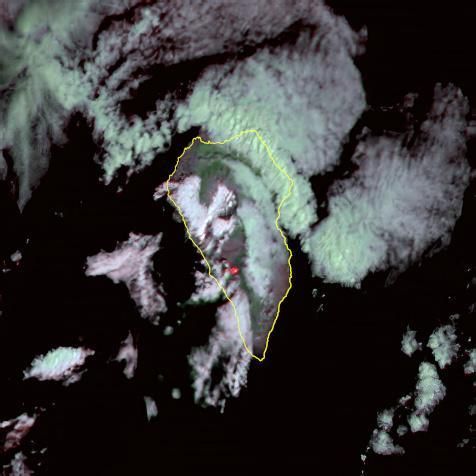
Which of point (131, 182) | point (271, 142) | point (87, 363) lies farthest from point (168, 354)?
point (271, 142)

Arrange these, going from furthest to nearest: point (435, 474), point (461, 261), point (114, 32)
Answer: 1. point (435, 474)
2. point (461, 261)
3. point (114, 32)

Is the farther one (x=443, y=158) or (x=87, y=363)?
(x=87, y=363)

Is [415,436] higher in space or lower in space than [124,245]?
→ lower

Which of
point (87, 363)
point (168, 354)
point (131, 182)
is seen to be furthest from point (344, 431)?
point (131, 182)

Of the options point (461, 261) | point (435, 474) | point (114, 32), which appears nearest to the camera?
point (114, 32)

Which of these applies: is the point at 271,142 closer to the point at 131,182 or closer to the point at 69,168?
the point at 131,182

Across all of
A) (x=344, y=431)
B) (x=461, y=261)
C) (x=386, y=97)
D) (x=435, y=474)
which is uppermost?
(x=386, y=97)
